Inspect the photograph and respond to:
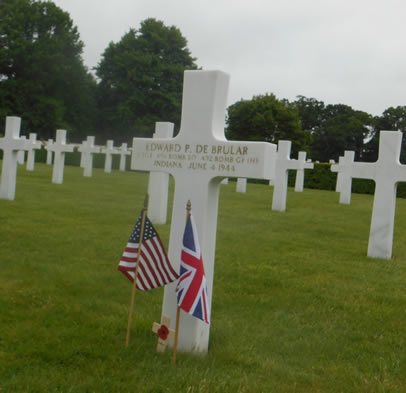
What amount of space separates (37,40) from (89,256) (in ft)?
127

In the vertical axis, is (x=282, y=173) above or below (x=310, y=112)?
below

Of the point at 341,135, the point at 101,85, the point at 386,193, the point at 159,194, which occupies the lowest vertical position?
the point at 159,194

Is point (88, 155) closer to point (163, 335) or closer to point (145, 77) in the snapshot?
point (145, 77)

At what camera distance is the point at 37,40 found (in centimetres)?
4122

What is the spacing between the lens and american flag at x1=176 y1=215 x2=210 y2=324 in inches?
140

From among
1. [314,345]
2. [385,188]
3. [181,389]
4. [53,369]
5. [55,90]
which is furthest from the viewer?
[55,90]

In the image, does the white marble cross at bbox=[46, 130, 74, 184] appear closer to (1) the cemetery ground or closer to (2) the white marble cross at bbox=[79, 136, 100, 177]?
(2) the white marble cross at bbox=[79, 136, 100, 177]

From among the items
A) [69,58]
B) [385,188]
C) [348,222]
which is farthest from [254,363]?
[69,58]

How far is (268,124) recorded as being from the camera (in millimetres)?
42688

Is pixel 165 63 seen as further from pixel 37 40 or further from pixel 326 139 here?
pixel 326 139

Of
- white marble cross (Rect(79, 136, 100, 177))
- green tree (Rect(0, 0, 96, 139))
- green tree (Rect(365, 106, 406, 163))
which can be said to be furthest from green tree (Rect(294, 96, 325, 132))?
white marble cross (Rect(79, 136, 100, 177))

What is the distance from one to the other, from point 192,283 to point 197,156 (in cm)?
99

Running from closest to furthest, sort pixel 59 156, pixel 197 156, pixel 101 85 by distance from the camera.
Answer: pixel 197 156
pixel 59 156
pixel 101 85

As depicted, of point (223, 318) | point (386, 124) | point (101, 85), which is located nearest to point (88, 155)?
point (223, 318)
